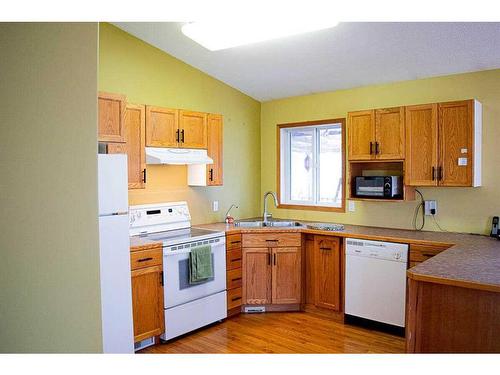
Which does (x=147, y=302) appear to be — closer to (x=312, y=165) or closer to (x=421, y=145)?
(x=312, y=165)

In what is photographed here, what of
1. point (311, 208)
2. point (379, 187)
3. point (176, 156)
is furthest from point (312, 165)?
point (176, 156)

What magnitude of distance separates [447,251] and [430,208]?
1043 millimetres

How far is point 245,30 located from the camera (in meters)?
3.16

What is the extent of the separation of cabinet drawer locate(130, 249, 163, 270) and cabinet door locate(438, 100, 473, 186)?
8.32 ft

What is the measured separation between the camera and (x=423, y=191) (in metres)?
4.09

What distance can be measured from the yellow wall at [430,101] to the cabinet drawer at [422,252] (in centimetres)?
61

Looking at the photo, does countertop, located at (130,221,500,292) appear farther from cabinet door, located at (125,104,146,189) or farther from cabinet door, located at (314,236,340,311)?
cabinet door, located at (125,104,146,189)

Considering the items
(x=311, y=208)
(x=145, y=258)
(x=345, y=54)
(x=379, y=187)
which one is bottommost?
(x=145, y=258)

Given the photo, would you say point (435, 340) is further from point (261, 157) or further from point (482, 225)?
point (261, 157)

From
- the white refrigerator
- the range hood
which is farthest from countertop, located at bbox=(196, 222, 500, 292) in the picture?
the white refrigerator

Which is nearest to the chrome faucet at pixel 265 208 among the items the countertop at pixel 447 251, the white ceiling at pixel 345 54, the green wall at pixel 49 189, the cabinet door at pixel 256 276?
the countertop at pixel 447 251

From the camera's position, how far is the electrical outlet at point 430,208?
4.02 m

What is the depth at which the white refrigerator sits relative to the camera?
2.95 metres

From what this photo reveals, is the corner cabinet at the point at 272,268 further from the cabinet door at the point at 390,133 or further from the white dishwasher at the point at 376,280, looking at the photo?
the cabinet door at the point at 390,133
